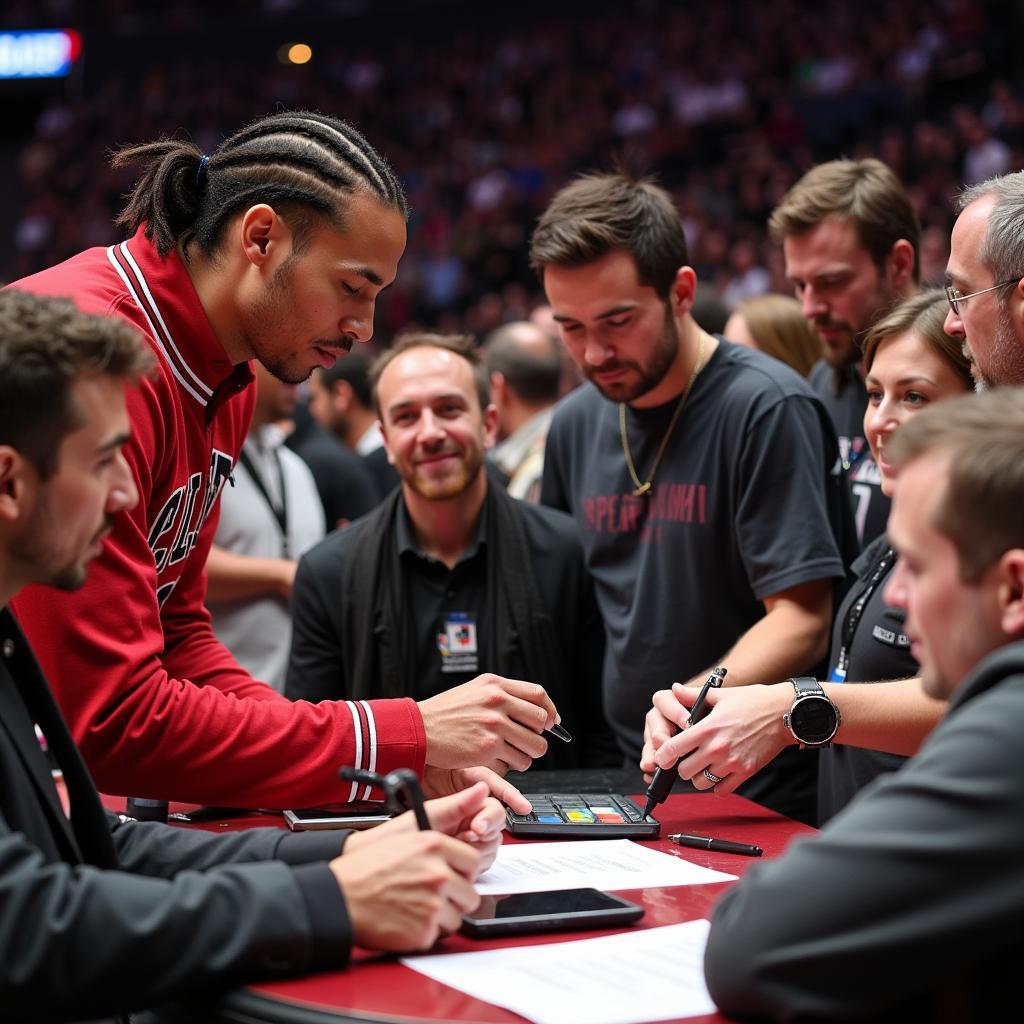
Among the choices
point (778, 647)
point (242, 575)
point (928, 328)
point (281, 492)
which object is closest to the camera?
point (928, 328)

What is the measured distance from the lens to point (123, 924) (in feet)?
4.06

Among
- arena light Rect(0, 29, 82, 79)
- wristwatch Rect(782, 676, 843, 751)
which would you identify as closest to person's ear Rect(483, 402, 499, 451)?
wristwatch Rect(782, 676, 843, 751)

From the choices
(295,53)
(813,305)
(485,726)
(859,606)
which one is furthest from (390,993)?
(295,53)

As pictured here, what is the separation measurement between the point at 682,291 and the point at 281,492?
69.1 inches

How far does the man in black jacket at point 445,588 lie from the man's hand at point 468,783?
0.97 metres

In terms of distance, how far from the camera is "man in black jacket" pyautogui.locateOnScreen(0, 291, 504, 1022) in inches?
48.3

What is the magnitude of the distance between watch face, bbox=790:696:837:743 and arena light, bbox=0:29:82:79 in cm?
1761

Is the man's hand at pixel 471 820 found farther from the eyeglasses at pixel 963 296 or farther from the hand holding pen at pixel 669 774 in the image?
the eyeglasses at pixel 963 296

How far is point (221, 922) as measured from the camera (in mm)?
1276

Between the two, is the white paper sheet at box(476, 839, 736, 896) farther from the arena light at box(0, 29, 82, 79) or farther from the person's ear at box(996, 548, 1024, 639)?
the arena light at box(0, 29, 82, 79)

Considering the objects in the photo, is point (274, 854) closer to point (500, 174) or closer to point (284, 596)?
point (284, 596)

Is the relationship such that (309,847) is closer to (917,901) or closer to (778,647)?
(917,901)

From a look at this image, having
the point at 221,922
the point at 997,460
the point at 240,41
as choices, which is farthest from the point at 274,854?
the point at 240,41

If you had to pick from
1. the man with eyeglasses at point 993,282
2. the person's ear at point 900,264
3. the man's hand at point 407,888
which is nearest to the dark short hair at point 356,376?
the person's ear at point 900,264
